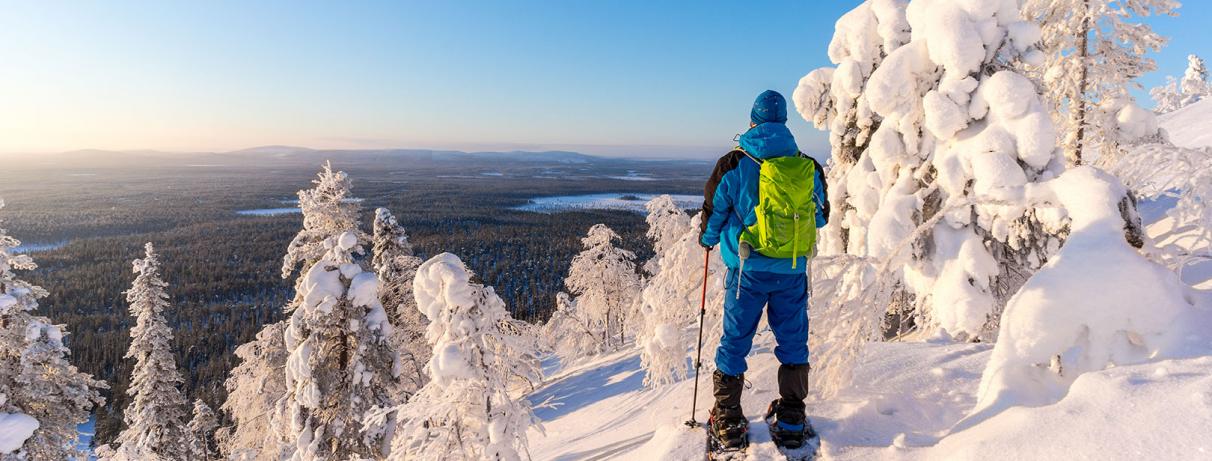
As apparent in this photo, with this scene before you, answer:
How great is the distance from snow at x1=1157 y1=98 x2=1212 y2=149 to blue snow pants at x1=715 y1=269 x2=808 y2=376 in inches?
1013

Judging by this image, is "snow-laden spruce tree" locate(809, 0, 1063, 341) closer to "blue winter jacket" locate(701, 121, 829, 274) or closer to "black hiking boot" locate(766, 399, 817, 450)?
"black hiking boot" locate(766, 399, 817, 450)

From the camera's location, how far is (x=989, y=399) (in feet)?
11.2

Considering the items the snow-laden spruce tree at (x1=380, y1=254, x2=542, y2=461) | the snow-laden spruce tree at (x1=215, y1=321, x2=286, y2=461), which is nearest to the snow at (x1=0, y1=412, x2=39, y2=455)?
the snow-laden spruce tree at (x1=215, y1=321, x2=286, y2=461)

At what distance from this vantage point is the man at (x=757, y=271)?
353cm

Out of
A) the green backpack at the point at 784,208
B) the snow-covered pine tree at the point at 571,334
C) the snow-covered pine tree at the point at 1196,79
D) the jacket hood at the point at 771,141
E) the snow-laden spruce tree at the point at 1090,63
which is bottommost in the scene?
the snow-covered pine tree at the point at 571,334

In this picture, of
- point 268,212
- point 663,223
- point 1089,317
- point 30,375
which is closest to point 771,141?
point 1089,317

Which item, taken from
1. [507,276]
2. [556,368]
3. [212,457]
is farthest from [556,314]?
[507,276]

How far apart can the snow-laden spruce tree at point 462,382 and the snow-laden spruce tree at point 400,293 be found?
293 inches

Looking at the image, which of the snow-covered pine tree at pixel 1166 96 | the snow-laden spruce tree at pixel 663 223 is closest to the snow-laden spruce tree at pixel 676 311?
the snow-laden spruce tree at pixel 663 223

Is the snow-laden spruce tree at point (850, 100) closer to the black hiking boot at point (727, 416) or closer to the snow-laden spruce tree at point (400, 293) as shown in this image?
the black hiking boot at point (727, 416)

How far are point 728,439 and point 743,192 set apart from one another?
1742 millimetres

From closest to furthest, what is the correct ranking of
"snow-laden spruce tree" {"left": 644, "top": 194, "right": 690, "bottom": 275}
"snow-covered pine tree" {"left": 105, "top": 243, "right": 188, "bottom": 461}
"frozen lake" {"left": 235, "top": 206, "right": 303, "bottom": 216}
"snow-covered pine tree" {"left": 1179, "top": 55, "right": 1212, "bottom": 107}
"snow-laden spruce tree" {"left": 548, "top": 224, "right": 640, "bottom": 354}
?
"snow-covered pine tree" {"left": 105, "top": 243, "right": 188, "bottom": 461} → "snow-laden spruce tree" {"left": 644, "top": 194, "right": 690, "bottom": 275} → "snow-laden spruce tree" {"left": 548, "top": 224, "right": 640, "bottom": 354} → "snow-covered pine tree" {"left": 1179, "top": 55, "right": 1212, "bottom": 107} → "frozen lake" {"left": 235, "top": 206, "right": 303, "bottom": 216}

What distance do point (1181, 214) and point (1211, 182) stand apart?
0.26 metres

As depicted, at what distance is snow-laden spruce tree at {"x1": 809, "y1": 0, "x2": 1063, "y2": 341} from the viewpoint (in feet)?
18.5
